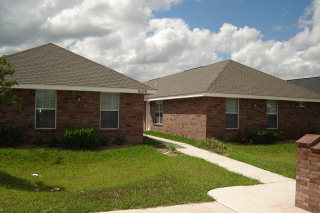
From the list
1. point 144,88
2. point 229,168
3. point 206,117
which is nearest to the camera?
point 229,168

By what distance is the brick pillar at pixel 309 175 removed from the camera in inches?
236

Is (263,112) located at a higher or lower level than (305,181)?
higher

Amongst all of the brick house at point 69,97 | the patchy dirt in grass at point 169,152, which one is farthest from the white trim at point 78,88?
the patchy dirt in grass at point 169,152

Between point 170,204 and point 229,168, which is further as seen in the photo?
point 229,168

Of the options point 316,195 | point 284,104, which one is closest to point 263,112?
point 284,104

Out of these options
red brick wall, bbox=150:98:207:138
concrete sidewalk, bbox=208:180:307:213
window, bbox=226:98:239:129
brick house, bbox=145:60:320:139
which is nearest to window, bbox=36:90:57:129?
brick house, bbox=145:60:320:139

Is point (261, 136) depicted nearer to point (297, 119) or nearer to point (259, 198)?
point (297, 119)

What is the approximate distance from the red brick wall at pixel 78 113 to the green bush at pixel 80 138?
83 centimetres

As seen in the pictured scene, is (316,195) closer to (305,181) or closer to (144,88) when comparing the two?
(305,181)

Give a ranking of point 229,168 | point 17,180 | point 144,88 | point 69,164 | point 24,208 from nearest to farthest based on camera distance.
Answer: point 24,208
point 17,180
point 229,168
point 69,164
point 144,88

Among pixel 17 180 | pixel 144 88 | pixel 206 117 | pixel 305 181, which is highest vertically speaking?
pixel 144 88

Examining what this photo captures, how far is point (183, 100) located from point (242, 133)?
13.4 feet

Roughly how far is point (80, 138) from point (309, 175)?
953 centimetres

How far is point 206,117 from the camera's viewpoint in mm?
16875
